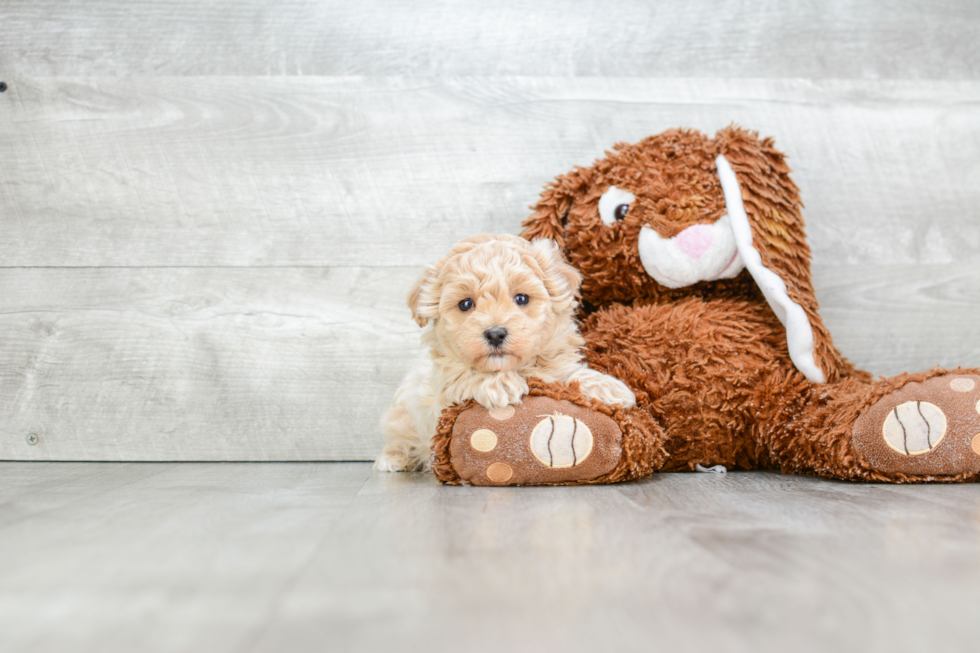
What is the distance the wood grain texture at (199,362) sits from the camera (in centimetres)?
119

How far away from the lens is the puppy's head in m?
0.82

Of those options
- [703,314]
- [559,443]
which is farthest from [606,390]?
[703,314]

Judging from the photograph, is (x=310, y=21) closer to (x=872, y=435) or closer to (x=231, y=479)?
(x=231, y=479)

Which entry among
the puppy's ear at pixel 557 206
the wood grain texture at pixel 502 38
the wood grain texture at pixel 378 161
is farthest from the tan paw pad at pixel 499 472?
the wood grain texture at pixel 502 38

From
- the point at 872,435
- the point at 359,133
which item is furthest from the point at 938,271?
the point at 359,133

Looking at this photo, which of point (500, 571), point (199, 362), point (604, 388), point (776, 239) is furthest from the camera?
point (199, 362)

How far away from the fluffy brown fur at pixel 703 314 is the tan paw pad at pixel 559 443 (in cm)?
18

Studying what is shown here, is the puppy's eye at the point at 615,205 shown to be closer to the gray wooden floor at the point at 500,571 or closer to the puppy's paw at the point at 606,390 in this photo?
the puppy's paw at the point at 606,390

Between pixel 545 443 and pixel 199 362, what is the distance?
703 millimetres

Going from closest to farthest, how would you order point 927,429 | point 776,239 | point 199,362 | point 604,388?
point 927,429
point 604,388
point 776,239
point 199,362

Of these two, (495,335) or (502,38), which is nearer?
(495,335)

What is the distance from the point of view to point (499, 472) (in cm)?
82

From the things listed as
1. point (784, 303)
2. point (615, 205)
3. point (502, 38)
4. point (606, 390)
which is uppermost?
point (502, 38)

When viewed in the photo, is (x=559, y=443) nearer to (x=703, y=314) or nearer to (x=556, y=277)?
(x=556, y=277)
